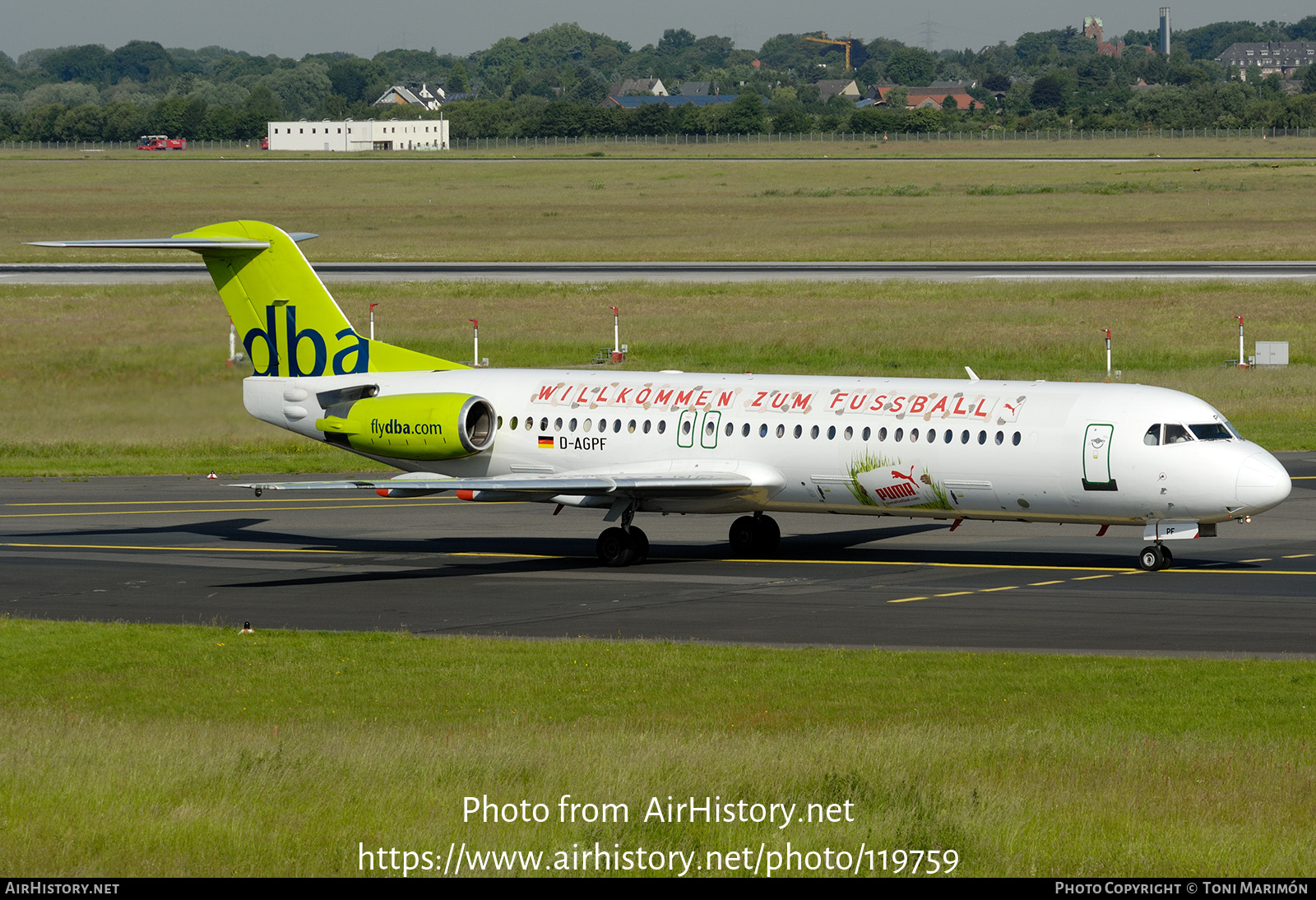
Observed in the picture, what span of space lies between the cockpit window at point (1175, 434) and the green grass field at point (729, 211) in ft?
231

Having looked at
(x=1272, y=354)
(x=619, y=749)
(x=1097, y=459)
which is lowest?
(x=619, y=749)

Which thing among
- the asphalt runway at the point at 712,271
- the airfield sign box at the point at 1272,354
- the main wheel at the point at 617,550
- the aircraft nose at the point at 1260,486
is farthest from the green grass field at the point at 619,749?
the asphalt runway at the point at 712,271

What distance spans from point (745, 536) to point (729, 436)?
2.57m

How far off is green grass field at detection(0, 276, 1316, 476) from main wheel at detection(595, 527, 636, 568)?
1224 centimetres

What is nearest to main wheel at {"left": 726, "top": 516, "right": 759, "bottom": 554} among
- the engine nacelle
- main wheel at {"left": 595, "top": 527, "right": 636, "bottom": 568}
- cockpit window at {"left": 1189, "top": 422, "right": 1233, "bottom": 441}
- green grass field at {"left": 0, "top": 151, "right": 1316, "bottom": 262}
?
main wheel at {"left": 595, "top": 527, "right": 636, "bottom": 568}

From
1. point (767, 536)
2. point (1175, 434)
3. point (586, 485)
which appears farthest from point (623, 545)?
point (1175, 434)

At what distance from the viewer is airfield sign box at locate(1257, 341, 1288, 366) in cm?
6250

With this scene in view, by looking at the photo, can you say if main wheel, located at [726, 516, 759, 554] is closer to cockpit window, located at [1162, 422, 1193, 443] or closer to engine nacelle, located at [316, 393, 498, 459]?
engine nacelle, located at [316, 393, 498, 459]

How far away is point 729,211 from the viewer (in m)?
144

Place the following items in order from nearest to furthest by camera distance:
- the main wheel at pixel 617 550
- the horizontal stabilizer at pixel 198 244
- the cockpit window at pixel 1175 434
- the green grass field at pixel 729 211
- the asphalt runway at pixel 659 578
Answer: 1. the asphalt runway at pixel 659 578
2. the cockpit window at pixel 1175 434
3. the main wheel at pixel 617 550
4. the horizontal stabilizer at pixel 198 244
5. the green grass field at pixel 729 211

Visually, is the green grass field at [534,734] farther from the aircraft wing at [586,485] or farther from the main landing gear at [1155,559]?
the main landing gear at [1155,559]

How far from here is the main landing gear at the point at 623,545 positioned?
34.7m

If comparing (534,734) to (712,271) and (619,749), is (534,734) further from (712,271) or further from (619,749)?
(712,271)

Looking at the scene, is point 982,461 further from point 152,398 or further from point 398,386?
point 152,398
